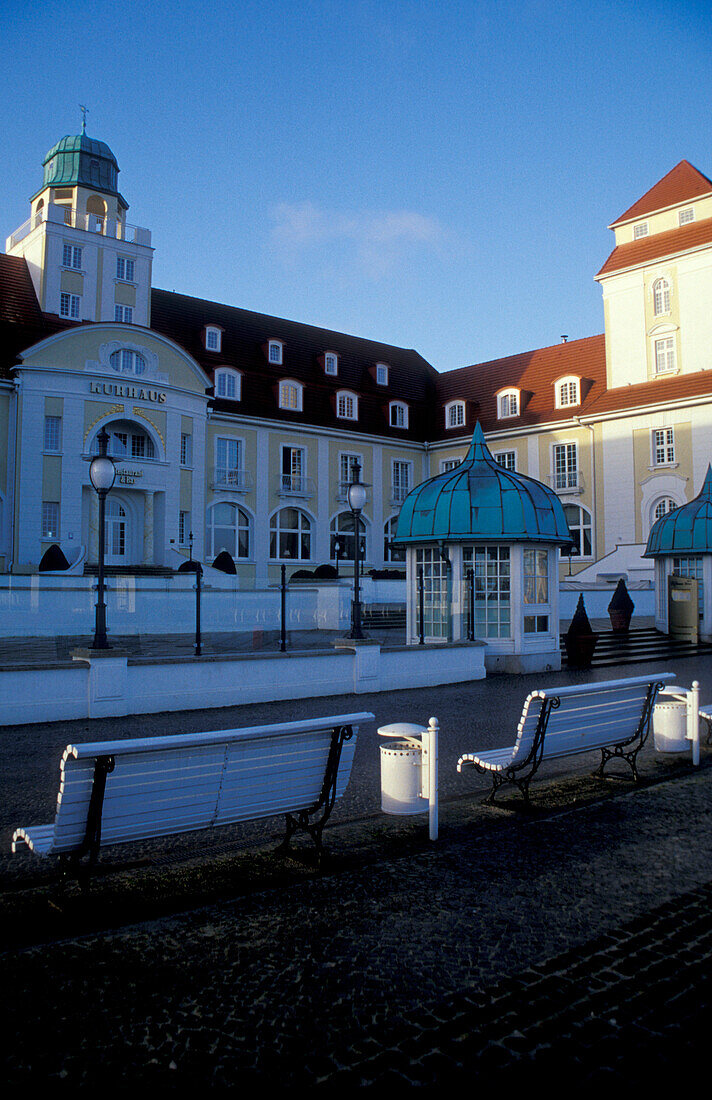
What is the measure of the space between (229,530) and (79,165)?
1862 centimetres

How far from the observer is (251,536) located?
4050cm

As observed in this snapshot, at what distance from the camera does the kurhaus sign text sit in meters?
32.9

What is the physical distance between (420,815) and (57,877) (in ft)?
9.71

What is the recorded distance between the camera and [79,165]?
38281mm

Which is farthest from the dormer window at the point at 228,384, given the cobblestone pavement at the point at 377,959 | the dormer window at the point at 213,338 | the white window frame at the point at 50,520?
the cobblestone pavement at the point at 377,959

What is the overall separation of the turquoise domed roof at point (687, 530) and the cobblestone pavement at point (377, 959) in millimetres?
18542

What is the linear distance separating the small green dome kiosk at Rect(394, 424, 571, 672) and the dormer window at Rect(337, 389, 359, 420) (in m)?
27.9

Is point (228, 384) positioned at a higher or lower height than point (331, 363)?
lower

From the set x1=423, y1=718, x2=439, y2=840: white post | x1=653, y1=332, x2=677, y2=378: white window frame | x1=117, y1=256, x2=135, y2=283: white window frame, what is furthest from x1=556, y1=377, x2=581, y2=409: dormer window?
x1=423, y1=718, x2=439, y2=840: white post

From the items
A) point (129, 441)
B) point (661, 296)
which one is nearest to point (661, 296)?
point (661, 296)

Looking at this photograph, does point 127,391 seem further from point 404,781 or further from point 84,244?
point 404,781

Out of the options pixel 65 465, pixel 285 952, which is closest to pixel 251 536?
pixel 65 465

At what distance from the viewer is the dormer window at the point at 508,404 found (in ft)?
146

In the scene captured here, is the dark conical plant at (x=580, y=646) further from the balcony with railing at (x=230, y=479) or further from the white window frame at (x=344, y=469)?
the white window frame at (x=344, y=469)
